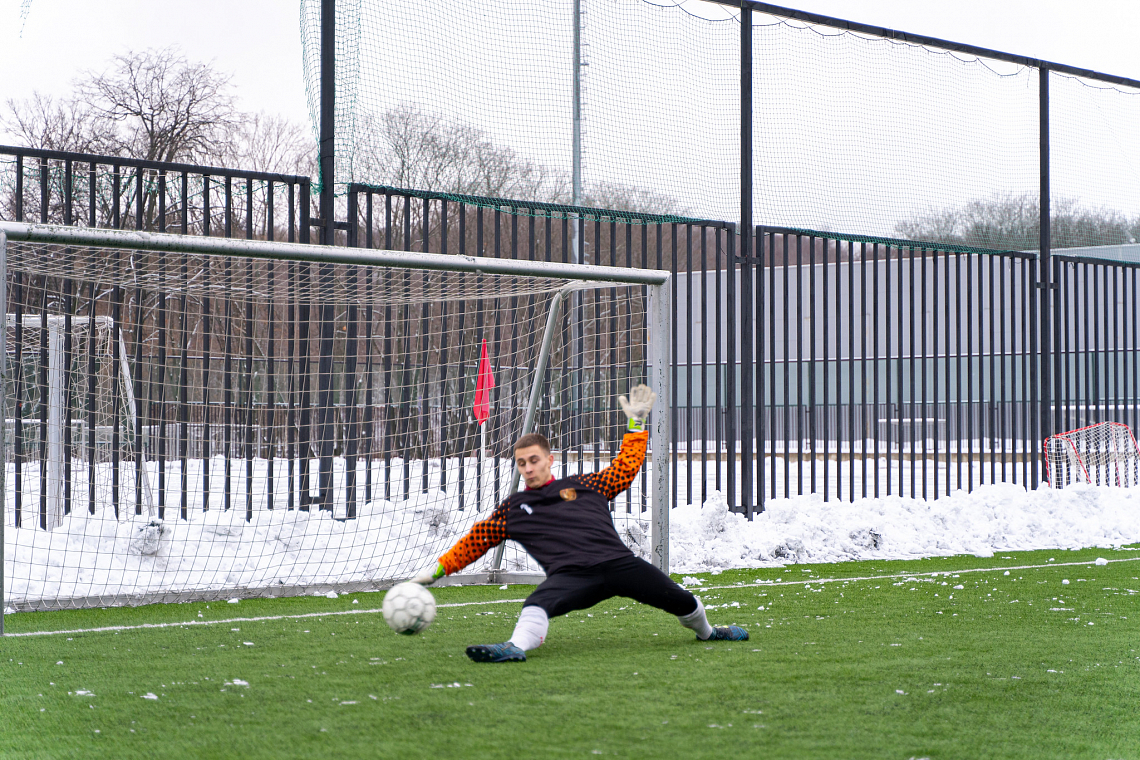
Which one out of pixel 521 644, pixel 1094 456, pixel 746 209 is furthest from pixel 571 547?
pixel 1094 456

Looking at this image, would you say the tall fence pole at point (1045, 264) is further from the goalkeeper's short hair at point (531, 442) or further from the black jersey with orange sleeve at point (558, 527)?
the goalkeeper's short hair at point (531, 442)

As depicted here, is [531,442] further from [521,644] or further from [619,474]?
[521,644]

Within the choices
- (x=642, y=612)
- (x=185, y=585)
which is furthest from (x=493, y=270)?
(x=185, y=585)

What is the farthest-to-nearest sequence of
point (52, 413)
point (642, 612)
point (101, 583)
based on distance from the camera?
point (52, 413)
point (101, 583)
point (642, 612)

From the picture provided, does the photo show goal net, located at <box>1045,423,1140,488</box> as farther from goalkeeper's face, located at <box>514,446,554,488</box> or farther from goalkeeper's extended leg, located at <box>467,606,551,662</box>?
goalkeeper's extended leg, located at <box>467,606,551,662</box>

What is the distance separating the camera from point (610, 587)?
16.7ft

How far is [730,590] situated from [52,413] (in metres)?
4.65

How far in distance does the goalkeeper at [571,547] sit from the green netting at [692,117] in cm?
405

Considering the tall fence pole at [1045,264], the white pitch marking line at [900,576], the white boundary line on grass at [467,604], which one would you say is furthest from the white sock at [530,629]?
the tall fence pole at [1045,264]

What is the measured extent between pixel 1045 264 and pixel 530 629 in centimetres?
983

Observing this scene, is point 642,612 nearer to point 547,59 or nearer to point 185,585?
point 185,585

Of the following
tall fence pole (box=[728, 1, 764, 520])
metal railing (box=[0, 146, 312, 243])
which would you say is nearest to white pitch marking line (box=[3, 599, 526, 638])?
metal railing (box=[0, 146, 312, 243])

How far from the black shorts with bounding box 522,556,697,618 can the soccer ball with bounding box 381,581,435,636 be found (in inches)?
19.9

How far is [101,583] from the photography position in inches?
281
